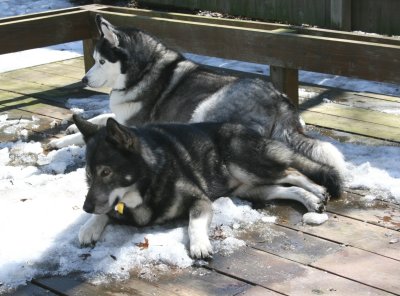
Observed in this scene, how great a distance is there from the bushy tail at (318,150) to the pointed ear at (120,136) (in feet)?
4.33

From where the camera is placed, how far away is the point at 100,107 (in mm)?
6840

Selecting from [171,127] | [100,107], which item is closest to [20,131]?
[100,107]

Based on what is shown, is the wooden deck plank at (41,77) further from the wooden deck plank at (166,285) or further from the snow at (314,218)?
the wooden deck plank at (166,285)

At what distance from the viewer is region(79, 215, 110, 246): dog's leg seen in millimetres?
3961

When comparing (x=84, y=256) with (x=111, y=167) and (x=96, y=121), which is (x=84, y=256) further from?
(x=96, y=121)

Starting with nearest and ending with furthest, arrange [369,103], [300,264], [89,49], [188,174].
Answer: [300,264]
[188,174]
[369,103]
[89,49]

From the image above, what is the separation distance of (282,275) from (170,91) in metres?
2.40

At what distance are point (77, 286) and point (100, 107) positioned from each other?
11.3 ft

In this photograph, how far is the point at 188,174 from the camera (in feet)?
14.1

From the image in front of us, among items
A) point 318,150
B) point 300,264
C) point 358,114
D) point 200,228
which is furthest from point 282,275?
point 358,114

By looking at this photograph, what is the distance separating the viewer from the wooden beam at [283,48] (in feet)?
17.4

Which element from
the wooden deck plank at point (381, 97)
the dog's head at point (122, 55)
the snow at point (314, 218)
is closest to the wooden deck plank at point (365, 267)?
the snow at point (314, 218)

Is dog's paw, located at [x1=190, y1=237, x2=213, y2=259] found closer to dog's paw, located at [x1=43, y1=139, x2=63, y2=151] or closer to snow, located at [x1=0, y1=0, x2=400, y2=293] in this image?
snow, located at [x1=0, y1=0, x2=400, y2=293]

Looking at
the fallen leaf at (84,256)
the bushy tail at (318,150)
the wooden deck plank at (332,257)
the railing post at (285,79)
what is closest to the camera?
the wooden deck plank at (332,257)
